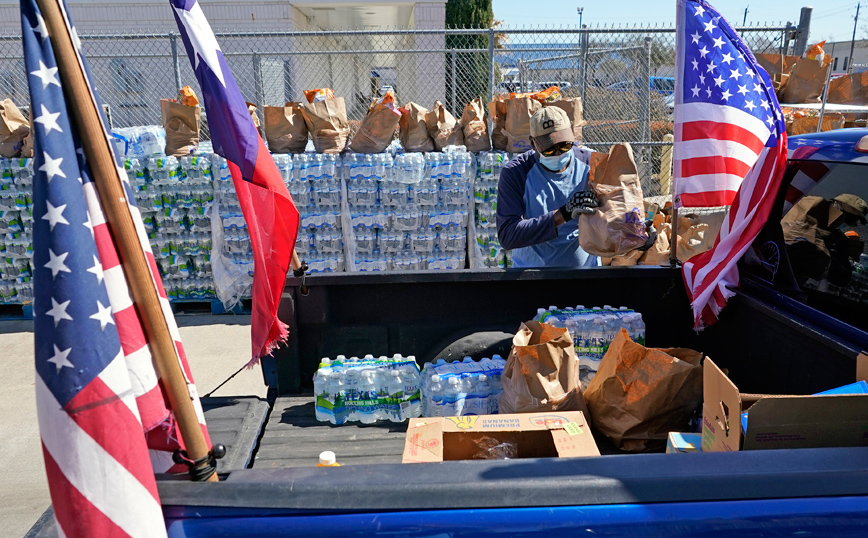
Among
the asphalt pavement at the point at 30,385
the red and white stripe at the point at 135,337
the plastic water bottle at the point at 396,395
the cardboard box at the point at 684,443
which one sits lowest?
the asphalt pavement at the point at 30,385

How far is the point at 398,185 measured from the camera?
25.0ft

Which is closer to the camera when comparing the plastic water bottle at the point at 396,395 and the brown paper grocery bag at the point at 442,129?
the plastic water bottle at the point at 396,395

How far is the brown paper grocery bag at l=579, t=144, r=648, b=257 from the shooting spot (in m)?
3.50

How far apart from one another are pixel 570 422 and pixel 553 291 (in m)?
1.29

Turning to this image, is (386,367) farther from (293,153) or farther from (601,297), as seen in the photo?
(293,153)

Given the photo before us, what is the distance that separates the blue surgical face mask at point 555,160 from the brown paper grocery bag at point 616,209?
45cm

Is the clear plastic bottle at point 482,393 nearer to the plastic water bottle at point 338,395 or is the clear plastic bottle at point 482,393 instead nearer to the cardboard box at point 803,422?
the plastic water bottle at point 338,395

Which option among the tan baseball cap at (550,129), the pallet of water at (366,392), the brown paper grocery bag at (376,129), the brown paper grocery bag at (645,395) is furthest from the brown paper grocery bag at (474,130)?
the brown paper grocery bag at (645,395)

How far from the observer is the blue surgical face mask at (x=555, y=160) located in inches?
160

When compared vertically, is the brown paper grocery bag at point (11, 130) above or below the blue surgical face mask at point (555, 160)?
above

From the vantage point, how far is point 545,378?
2.81m

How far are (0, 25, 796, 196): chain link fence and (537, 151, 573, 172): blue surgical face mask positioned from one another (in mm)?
4398

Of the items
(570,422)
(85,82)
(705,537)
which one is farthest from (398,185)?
(705,537)

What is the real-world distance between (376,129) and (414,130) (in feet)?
1.57
